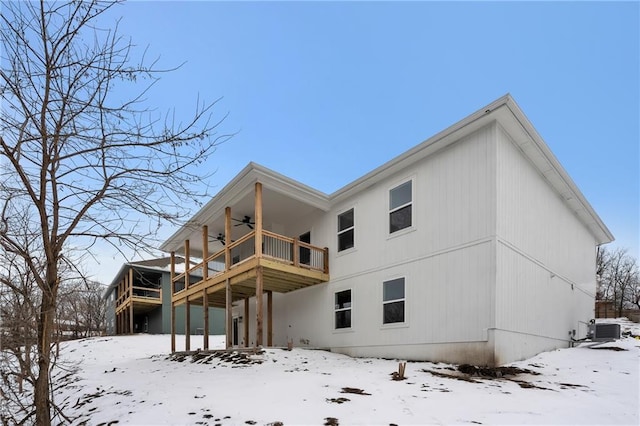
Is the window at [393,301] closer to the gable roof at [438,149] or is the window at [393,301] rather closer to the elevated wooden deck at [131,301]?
the gable roof at [438,149]

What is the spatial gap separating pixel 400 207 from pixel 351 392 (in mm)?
6051

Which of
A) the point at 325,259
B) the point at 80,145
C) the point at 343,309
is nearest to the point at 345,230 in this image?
the point at 325,259

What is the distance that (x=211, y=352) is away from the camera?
11.7 m

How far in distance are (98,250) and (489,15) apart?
40.2ft

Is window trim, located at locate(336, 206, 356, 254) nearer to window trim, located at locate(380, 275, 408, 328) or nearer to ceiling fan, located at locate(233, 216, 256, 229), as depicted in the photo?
window trim, located at locate(380, 275, 408, 328)

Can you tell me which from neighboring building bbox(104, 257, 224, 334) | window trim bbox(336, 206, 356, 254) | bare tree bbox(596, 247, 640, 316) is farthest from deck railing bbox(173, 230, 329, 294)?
bare tree bbox(596, 247, 640, 316)

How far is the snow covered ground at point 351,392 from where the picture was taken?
5031 mm

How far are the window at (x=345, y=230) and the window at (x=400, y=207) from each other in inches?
67.2

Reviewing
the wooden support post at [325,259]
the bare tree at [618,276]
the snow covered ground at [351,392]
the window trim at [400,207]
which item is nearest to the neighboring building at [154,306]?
the wooden support post at [325,259]

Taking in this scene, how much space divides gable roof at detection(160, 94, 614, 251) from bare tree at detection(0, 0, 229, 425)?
281cm

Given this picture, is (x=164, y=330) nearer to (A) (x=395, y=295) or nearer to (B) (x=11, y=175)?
(A) (x=395, y=295)

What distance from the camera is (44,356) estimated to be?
4.44 meters

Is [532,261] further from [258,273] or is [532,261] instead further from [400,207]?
[258,273]

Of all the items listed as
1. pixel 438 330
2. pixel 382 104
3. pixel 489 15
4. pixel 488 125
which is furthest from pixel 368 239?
pixel 382 104
